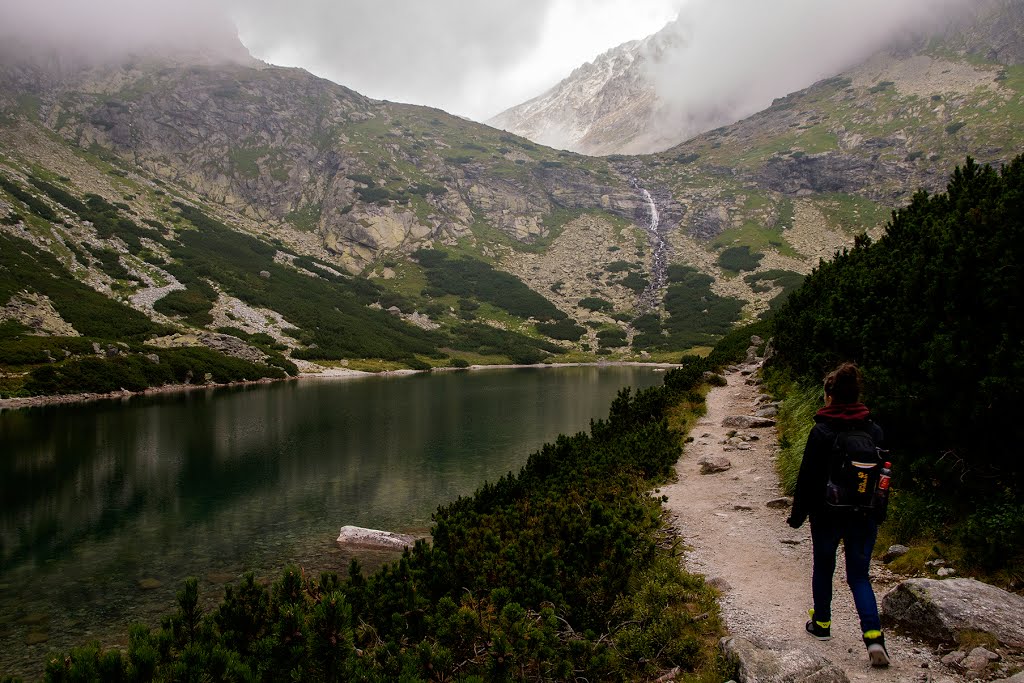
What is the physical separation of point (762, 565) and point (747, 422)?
15228 mm

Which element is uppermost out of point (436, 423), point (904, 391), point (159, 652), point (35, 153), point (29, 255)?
point (35, 153)

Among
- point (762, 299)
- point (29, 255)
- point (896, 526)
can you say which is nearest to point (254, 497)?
point (896, 526)

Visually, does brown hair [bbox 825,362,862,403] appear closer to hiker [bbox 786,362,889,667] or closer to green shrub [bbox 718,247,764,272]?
hiker [bbox 786,362,889,667]

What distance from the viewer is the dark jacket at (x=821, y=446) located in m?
6.17

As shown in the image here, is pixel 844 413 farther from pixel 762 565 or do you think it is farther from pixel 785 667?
pixel 762 565

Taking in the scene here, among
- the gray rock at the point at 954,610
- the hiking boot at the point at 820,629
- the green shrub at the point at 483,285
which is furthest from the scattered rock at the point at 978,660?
the green shrub at the point at 483,285

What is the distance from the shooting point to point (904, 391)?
36.6 ft

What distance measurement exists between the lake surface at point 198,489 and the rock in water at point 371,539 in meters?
0.60

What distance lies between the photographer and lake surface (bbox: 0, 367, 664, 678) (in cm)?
1491

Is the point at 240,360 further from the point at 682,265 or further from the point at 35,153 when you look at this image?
the point at 682,265

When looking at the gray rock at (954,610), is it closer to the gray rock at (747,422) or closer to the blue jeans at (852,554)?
A: the blue jeans at (852,554)

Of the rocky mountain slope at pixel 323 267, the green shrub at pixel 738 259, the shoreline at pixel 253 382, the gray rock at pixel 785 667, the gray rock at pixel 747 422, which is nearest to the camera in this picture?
the gray rock at pixel 785 667

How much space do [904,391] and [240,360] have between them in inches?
3420

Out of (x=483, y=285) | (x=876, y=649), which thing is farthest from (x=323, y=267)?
(x=876, y=649)
